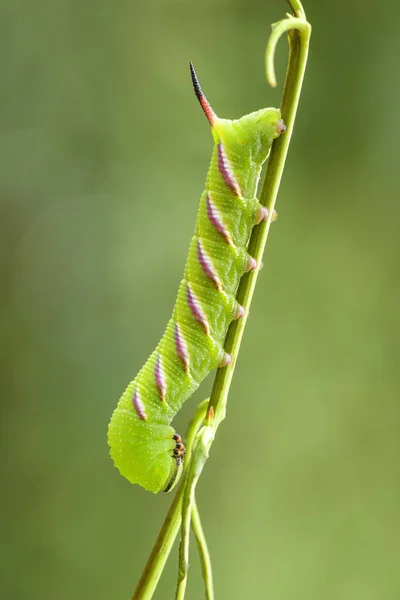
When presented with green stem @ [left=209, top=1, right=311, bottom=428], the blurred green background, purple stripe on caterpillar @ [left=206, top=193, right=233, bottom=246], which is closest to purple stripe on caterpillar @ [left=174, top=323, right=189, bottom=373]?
purple stripe on caterpillar @ [left=206, top=193, right=233, bottom=246]

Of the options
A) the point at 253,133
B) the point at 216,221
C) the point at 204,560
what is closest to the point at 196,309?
the point at 216,221

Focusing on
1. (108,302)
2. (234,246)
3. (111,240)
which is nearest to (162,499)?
(108,302)

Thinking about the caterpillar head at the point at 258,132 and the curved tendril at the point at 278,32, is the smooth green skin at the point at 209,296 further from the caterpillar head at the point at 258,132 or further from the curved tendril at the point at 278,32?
the curved tendril at the point at 278,32

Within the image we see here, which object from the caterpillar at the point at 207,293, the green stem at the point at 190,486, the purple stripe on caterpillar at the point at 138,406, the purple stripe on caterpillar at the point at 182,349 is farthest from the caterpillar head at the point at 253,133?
the green stem at the point at 190,486

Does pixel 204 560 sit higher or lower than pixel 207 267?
lower

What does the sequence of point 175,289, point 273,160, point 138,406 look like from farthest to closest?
point 175,289 → point 138,406 → point 273,160

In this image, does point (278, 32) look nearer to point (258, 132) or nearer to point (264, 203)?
point (264, 203)
